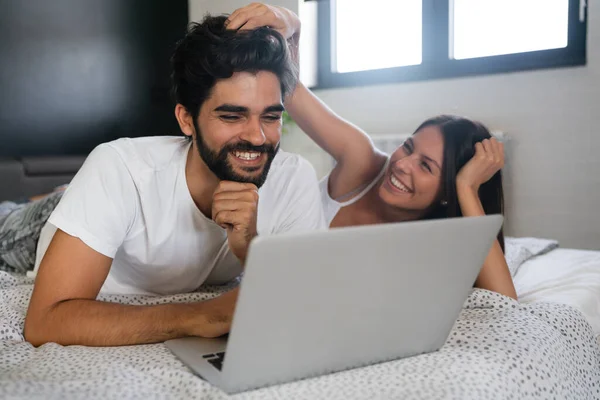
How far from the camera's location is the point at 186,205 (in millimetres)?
1290

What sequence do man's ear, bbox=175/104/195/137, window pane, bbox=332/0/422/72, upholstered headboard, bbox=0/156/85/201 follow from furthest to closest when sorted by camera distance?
window pane, bbox=332/0/422/72 → upholstered headboard, bbox=0/156/85/201 → man's ear, bbox=175/104/195/137

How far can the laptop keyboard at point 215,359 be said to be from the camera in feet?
2.85

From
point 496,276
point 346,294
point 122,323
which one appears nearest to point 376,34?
point 496,276

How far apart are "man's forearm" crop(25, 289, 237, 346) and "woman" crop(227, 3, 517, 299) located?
0.68 meters

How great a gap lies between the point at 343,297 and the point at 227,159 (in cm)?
59

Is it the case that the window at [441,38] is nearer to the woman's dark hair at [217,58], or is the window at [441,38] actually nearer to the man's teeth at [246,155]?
the woman's dark hair at [217,58]

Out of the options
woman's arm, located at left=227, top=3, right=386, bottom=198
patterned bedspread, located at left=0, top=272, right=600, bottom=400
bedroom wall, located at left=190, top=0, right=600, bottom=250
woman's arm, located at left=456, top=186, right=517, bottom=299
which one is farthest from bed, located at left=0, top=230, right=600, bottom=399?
bedroom wall, located at left=190, top=0, right=600, bottom=250

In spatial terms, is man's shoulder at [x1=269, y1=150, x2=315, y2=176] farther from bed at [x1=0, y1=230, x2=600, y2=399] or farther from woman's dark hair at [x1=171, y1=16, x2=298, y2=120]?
bed at [x1=0, y1=230, x2=600, y2=399]

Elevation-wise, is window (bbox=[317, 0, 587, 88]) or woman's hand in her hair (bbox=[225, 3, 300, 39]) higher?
window (bbox=[317, 0, 587, 88])

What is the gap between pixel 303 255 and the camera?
0.67 m

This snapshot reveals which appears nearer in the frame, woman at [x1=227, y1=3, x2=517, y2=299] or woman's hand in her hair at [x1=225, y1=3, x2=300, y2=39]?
woman's hand in her hair at [x1=225, y1=3, x2=300, y2=39]

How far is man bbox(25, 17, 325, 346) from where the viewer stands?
3.41 feet

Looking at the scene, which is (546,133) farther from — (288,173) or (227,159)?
(227,159)

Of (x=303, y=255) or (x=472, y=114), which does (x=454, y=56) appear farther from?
(x=303, y=255)
